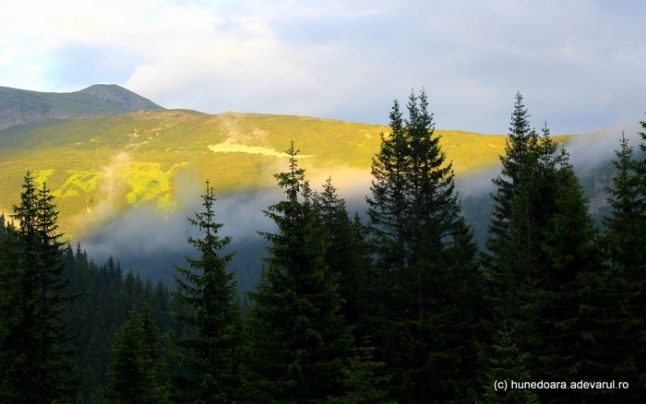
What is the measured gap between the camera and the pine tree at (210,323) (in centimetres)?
2366

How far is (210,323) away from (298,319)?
4.11 meters

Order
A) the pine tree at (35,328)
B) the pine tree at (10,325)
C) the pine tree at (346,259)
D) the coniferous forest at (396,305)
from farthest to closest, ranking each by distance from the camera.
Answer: the pine tree at (346,259)
the pine tree at (35,328)
the pine tree at (10,325)
the coniferous forest at (396,305)

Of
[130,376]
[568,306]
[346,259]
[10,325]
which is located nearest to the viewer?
[568,306]

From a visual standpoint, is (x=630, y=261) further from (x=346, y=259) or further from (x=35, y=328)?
Answer: (x=35, y=328)

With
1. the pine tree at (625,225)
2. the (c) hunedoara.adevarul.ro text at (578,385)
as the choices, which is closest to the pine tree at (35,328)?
the (c) hunedoara.adevarul.ro text at (578,385)

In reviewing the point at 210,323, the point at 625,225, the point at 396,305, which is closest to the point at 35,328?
the point at 210,323

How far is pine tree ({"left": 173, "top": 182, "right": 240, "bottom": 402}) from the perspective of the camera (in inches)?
931

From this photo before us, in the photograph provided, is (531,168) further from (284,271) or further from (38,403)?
(38,403)

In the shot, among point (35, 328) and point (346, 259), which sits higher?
point (346, 259)

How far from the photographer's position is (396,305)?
30.0 m

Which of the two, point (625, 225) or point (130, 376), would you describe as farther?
point (130, 376)

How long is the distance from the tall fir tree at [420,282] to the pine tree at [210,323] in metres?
6.94

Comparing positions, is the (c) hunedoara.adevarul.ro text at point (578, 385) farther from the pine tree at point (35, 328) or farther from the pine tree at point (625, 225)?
the pine tree at point (35, 328)

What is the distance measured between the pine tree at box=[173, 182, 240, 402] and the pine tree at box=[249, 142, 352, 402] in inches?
54.0
